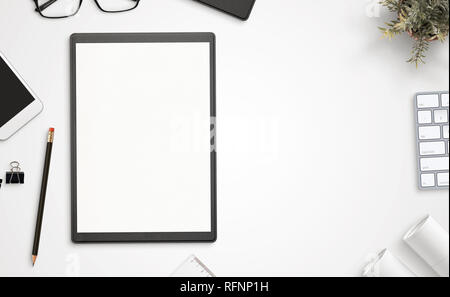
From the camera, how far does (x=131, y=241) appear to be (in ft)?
3.05

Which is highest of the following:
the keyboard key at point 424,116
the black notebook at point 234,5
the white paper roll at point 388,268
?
the black notebook at point 234,5

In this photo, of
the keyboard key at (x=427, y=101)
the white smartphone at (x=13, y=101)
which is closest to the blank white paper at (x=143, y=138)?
the white smartphone at (x=13, y=101)

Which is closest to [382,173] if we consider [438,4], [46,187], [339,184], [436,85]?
[339,184]

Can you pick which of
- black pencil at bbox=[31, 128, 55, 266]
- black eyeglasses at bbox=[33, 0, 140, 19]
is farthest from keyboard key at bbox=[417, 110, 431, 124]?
black pencil at bbox=[31, 128, 55, 266]

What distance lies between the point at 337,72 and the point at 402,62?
0.17 metres

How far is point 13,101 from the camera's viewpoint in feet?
Result: 2.99

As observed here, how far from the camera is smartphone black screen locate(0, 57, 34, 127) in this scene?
91 centimetres

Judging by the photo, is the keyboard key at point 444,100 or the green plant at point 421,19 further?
the keyboard key at point 444,100

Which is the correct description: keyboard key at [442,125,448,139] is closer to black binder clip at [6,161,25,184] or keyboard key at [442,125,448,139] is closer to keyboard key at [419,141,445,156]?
keyboard key at [419,141,445,156]

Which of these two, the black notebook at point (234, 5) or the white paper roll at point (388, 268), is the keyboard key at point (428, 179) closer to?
the white paper roll at point (388, 268)

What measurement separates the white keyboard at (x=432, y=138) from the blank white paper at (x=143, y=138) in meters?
0.54

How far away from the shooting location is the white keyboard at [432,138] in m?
0.93

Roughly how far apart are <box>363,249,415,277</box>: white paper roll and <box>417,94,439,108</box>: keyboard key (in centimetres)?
39
